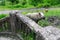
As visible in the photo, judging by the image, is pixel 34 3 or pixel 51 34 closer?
pixel 51 34

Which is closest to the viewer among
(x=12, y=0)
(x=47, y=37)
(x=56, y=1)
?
(x=47, y=37)

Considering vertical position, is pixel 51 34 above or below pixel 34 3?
above

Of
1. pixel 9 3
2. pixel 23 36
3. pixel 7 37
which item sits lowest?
pixel 9 3

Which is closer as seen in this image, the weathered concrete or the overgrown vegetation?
the weathered concrete

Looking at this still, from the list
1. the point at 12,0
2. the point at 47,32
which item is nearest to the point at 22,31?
the point at 47,32

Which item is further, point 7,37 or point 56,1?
point 56,1

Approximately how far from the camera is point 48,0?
1945 cm

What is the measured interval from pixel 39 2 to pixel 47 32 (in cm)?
1777

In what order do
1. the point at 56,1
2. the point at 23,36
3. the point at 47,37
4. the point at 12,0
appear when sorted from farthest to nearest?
the point at 12,0
the point at 56,1
the point at 23,36
the point at 47,37

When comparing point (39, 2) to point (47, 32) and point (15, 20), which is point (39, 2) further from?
point (47, 32)

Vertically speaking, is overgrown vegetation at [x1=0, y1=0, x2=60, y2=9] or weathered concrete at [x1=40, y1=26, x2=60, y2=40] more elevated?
weathered concrete at [x1=40, y1=26, x2=60, y2=40]

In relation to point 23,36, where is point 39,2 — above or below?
below

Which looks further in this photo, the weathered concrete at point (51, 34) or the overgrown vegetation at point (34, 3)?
the overgrown vegetation at point (34, 3)

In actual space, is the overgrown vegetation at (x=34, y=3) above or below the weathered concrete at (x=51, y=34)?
below
